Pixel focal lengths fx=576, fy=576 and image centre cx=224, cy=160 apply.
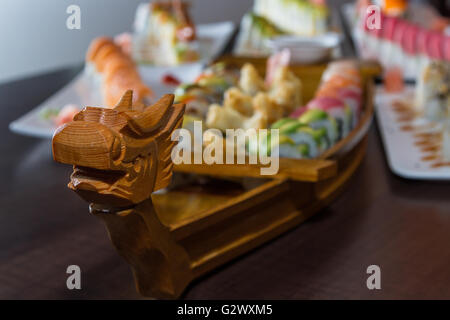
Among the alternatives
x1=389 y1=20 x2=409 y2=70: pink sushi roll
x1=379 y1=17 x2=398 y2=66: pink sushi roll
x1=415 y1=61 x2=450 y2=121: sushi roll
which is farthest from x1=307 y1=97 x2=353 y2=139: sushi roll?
x1=379 y1=17 x2=398 y2=66: pink sushi roll

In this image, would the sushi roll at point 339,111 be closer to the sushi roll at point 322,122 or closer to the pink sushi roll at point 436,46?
the sushi roll at point 322,122

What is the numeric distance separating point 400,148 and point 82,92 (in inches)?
35.6

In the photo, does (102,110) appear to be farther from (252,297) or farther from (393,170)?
(393,170)

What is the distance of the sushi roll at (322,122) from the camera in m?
1.02

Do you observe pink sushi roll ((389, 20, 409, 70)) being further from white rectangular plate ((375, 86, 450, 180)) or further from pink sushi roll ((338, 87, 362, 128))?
pink sushi roll ((338, 87, 362, 128))

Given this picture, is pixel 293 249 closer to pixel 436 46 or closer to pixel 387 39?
pixel 436 46

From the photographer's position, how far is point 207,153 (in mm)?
887

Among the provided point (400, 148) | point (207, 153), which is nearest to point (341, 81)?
point (400, 148)

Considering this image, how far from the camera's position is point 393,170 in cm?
113

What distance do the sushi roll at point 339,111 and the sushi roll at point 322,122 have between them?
0.04 meters

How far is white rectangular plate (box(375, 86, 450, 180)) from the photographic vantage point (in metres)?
1.11

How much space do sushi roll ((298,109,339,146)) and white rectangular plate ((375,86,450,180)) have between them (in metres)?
0.18
